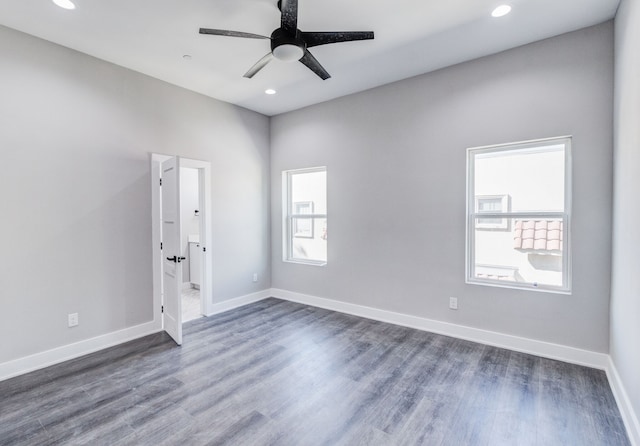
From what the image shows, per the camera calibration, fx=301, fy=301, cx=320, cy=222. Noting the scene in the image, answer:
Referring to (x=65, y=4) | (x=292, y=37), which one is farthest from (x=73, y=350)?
(x=292, y=37)

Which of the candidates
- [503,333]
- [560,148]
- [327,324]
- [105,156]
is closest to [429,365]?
[503,333]

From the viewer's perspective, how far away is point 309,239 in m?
4.91

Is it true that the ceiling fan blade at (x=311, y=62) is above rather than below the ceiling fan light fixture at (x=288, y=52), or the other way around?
above

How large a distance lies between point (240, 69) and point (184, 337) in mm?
3173

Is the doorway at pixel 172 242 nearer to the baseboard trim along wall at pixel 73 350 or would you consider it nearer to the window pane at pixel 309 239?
the baseboard trim along wall at pixel 73 350

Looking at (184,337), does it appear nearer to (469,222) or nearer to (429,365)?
(429,365)

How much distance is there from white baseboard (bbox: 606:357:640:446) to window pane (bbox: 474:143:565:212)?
1.44 meters

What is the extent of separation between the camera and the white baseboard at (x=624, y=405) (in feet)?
5.99

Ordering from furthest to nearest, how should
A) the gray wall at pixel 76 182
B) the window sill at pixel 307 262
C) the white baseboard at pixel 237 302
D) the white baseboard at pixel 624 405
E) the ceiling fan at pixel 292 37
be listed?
the window sill at pixel 307 262, the white baseboard at pixel 237 302, the gray wall at pixel 76 182, the ceiling fan at pixel 292 37, the white baseboard at pixel 624 405

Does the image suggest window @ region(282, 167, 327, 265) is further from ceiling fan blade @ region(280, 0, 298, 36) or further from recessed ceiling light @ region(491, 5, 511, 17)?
recessed ceiling light @ region(491, 5, 511, 17)

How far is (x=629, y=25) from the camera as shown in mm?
2180

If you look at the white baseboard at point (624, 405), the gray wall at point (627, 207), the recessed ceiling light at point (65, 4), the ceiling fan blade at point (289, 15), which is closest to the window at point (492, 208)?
the gray wall at point (627, 207)

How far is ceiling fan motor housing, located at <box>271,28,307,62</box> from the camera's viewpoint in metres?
2.34

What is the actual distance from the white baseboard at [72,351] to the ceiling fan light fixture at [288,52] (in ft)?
10.9
